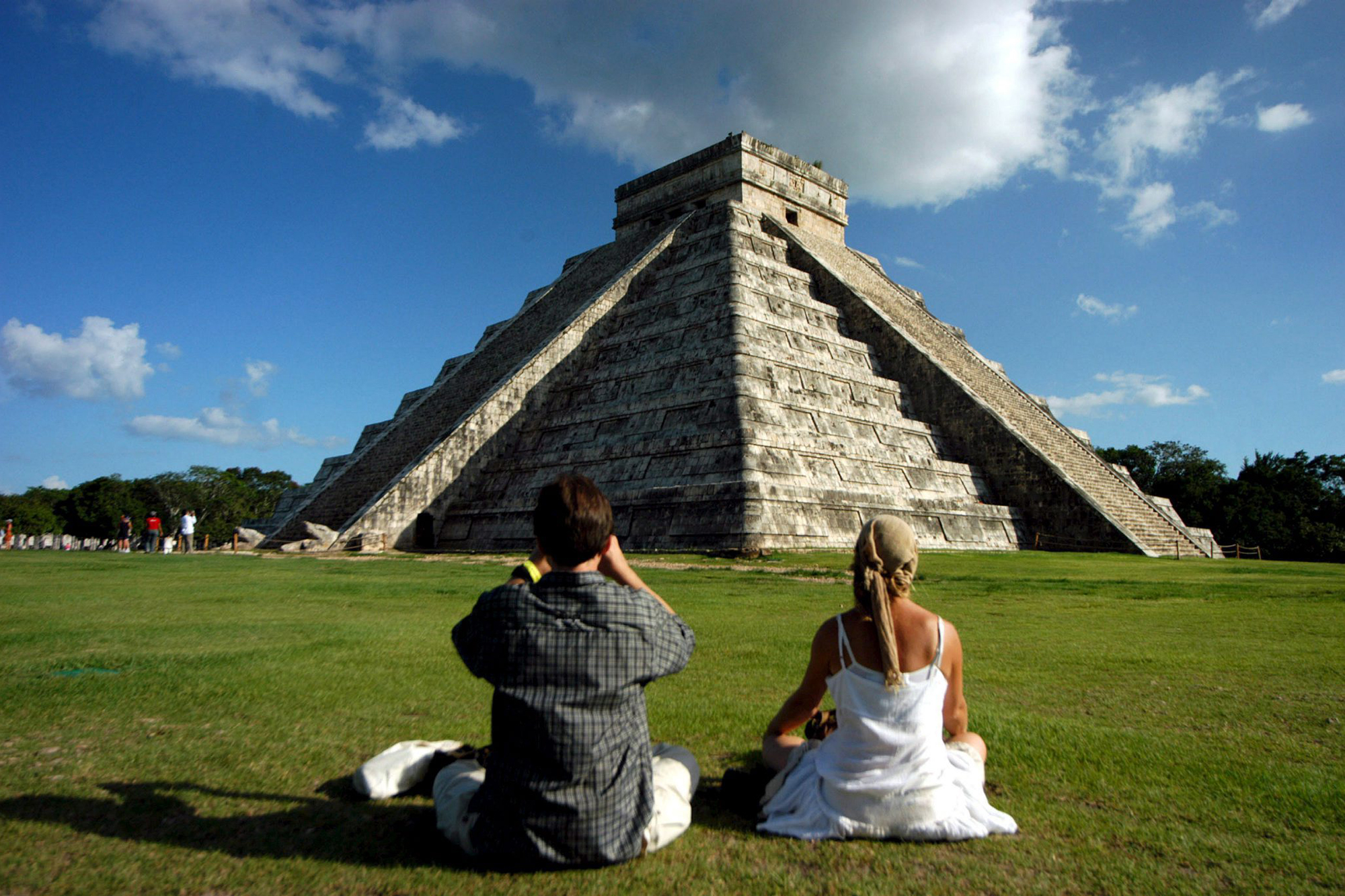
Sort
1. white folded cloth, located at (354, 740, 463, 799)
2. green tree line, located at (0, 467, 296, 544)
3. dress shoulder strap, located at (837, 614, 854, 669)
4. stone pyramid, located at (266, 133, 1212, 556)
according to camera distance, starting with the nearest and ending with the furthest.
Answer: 1. dress shoulder strap, located at (837, 614, 854, 669)
2. white folded cloth, located at (354, 740, 463, 799)
3. stone pyramid, located at (266, 133, 1212, 556)
4. green tree line, located at (0, 467, 296, 544)

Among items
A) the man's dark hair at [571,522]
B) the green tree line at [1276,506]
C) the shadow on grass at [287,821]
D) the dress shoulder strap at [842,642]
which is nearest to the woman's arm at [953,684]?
the dress shoulder strap at [842,642]

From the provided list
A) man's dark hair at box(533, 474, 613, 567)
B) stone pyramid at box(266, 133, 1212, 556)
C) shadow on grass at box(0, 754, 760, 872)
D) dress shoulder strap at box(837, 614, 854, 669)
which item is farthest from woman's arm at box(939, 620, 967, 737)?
stone pyramid at box(266, 133, 1212, 556)

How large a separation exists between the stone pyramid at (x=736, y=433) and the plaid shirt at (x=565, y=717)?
12.0m

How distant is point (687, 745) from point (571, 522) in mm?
1668

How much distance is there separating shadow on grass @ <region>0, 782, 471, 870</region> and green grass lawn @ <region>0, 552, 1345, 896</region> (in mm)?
12

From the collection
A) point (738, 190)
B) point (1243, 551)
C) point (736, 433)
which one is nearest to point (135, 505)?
point (738, 190)

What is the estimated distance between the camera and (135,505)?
183ft

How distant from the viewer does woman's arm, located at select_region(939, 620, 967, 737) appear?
117 inches

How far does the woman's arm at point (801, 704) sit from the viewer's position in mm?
3049

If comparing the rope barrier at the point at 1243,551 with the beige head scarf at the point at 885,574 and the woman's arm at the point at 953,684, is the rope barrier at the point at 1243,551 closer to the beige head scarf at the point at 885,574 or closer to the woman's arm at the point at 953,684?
the woman's arm at the point at 953,684

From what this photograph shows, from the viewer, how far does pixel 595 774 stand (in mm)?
2645

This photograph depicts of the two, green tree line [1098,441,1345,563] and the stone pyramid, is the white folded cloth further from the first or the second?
green tree line [1098,441,1345,563]

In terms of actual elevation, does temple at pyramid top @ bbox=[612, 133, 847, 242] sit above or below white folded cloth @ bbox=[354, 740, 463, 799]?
above

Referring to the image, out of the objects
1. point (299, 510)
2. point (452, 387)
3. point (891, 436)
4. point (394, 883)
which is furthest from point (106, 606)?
point (452, 387)
